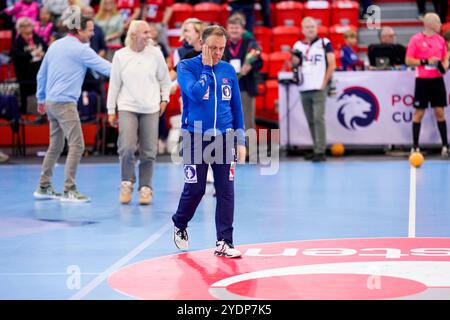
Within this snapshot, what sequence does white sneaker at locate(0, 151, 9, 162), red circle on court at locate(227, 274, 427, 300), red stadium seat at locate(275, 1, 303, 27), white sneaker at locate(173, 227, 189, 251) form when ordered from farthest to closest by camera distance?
red stadium seat at locate(275, 1, 303, 27) < white sneaker at locate(0, 151, 9, 162) < white sneaker at locate(173, 227, 189, 251) < red circle on court at locate(227, 274, 427, 300)

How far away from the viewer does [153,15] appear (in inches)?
751

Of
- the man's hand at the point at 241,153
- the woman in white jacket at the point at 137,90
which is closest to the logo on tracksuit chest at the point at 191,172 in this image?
the man's hand at the point at 241,153

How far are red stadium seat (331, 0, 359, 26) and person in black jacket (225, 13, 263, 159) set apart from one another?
4.90 m

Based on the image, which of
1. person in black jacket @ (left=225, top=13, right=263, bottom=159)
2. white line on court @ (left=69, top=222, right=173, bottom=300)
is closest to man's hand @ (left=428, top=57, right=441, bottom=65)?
person in black jacket @ (left=225, top=13, right=263, bottom=159)

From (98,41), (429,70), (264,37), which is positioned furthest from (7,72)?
(429,70)

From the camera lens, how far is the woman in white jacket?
10641mm

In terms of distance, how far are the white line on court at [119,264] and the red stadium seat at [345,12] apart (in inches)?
438

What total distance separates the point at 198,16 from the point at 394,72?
16.9 ft

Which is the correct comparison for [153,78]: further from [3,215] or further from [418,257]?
[418,257]

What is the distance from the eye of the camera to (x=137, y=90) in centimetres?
1064

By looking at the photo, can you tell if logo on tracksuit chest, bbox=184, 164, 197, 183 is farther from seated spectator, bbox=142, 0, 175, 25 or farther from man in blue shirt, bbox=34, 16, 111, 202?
seated spectator, bbox=142, 0, 175, 25

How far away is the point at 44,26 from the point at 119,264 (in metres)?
11.9

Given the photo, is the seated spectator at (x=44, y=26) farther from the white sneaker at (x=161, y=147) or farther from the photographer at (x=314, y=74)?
the photographer at (x=314, y=74)

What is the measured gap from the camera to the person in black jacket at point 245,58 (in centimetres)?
1447
